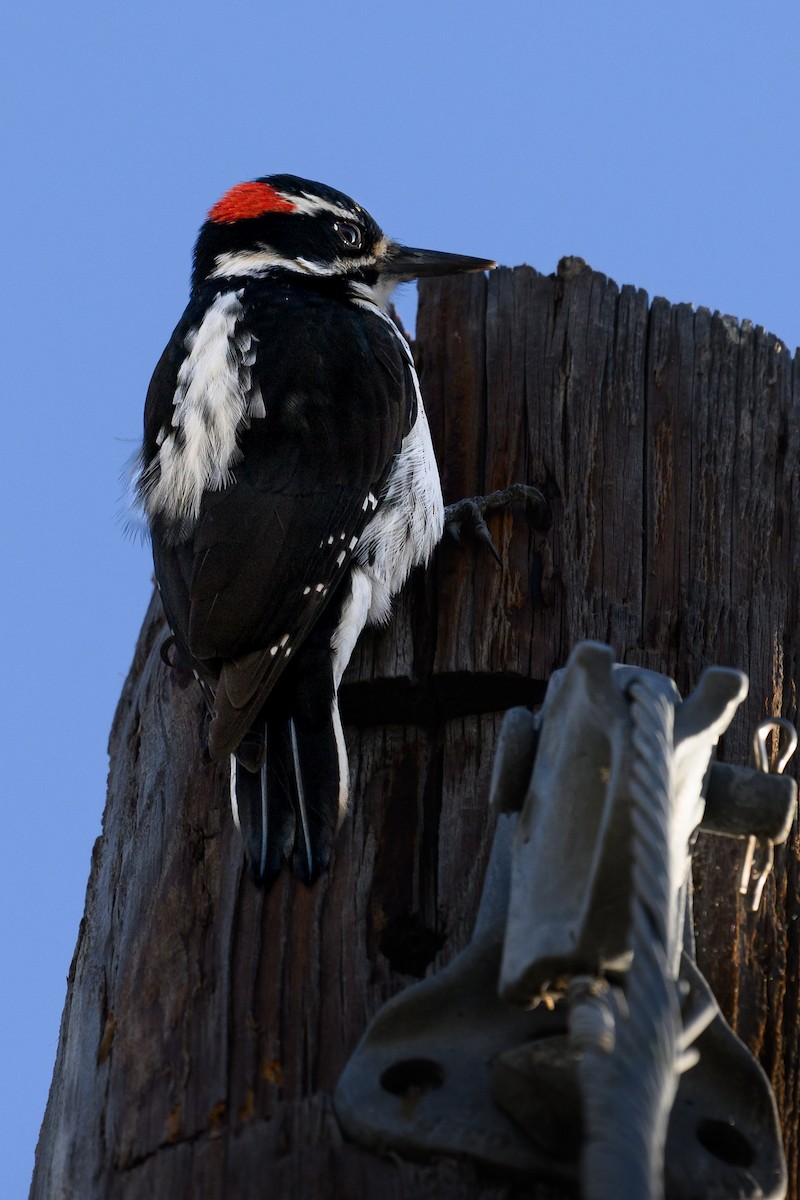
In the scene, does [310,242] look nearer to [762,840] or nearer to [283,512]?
[283,512]

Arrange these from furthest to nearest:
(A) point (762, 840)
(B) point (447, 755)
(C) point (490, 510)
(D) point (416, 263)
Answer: (D) point (416, 263), (C) point (490, 510), (B) point (447, 755), (A) point (762, 840)

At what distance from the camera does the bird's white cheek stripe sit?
11.3 ft

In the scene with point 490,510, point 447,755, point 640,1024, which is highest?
point 490,510

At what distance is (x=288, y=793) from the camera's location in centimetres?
269

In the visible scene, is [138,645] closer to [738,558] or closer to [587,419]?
[587,419]

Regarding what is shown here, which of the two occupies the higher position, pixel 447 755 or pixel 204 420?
pixel 204 420

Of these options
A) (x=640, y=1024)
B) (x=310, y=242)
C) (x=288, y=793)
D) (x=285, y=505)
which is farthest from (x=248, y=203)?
(x=640, y=1024)

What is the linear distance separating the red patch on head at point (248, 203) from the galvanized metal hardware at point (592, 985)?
3073 millimetres

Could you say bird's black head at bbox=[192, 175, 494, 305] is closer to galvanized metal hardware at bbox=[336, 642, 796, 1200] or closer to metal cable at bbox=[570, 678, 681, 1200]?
galvanized metal hardware at bbox=[336, 642, 796, 1200]

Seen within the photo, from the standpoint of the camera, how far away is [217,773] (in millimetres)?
2764

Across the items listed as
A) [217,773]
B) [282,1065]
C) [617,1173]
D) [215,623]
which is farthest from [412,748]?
[617,1173]

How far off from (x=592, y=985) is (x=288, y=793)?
1.15 metres

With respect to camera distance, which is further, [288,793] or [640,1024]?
[288,793]

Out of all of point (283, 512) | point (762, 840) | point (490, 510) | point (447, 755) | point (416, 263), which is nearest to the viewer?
point (762, 840)
